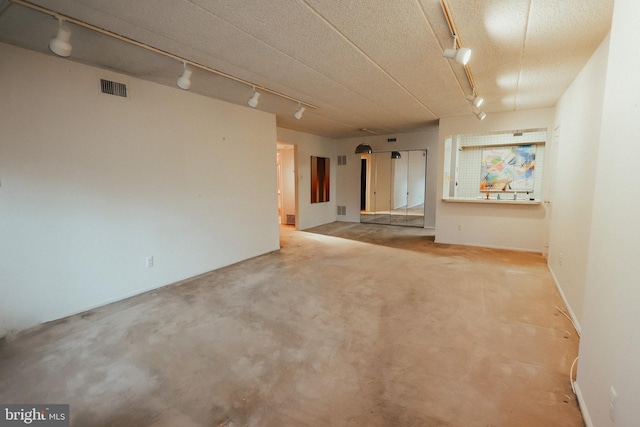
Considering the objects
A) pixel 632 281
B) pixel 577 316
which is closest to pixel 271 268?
pixel 577 316

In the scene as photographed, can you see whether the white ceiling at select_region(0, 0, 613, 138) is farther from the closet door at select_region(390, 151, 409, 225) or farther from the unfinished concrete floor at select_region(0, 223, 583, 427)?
the closet door at select_region(390, 151, 409, 225)

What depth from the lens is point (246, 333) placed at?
2.66m

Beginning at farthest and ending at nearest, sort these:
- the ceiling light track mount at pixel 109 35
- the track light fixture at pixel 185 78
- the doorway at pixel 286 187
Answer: the doorway at pixel 286 187, the track light fixture at pixel 185 78, the ceiling light track mount at pixel 109 35

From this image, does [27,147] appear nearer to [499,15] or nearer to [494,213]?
[499,15]

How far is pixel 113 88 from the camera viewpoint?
127 inches

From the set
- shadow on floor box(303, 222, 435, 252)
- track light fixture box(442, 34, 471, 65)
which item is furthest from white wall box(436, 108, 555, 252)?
track light fixture box(442, 34, 471, 65)

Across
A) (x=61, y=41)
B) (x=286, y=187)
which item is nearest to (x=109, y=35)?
(x=61, y=41)

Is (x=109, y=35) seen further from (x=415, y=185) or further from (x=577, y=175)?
(x=415, y=185)

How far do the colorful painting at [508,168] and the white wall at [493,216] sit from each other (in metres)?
1.14

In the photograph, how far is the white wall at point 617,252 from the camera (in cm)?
118

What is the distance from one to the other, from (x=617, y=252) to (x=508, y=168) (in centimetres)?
587

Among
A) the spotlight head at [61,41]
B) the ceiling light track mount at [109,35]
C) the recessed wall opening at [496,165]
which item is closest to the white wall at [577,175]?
the recessed wall opening at [496,165]

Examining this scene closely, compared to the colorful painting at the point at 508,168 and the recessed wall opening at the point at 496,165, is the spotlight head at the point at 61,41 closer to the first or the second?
the recessed wall opening at the point at 496,165

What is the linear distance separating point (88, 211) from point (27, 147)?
2.53 feet
